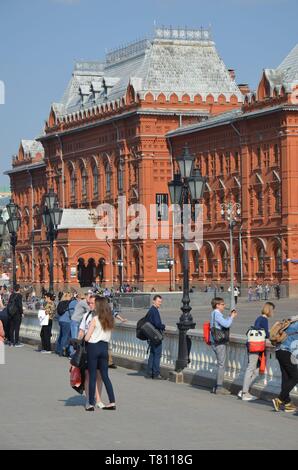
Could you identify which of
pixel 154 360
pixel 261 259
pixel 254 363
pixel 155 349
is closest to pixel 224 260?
pixel 261 259

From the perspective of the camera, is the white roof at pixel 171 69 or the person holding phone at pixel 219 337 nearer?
the person holding phone at pixel 219 337

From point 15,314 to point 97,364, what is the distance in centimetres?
2027

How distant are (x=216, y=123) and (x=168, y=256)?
12.5 metres

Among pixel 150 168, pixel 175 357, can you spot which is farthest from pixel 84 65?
pixel 175 357

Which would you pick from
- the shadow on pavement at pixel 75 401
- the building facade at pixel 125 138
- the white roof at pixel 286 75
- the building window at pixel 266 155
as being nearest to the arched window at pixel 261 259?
the building window at pixel 266 155

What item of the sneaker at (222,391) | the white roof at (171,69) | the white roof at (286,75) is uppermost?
the white roof at (171,69)

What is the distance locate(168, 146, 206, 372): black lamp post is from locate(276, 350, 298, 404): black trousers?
6.34m

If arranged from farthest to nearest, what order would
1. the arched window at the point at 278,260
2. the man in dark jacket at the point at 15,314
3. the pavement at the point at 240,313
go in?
the arched window at the point at 278,260 → the pavement at the point at 240,313 → the man in dark jacket at the point at 15,314

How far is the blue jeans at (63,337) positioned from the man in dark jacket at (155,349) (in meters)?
7.48

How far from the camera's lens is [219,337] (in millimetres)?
26375

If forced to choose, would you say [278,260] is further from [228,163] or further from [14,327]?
[14,327]

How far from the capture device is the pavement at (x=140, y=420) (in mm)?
19078

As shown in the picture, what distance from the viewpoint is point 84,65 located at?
436ft

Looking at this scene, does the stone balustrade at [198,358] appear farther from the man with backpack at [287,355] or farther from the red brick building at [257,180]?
the red brick building at [257,180]
